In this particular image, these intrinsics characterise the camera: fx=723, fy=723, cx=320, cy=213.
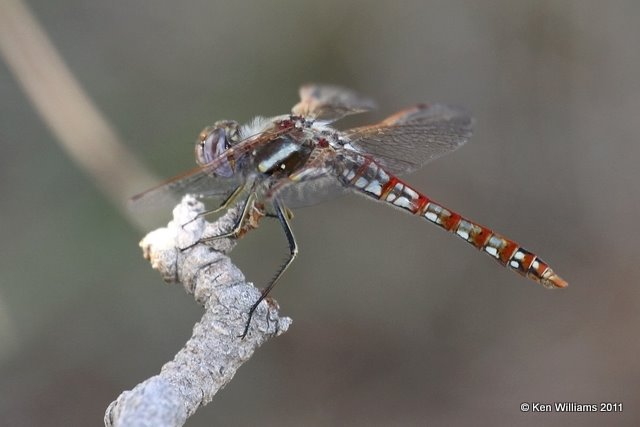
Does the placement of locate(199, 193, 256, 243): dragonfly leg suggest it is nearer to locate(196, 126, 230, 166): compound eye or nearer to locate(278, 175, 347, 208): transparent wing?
locate(278, 175, 347, 208): transparent wing

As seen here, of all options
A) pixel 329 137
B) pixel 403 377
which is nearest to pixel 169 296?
pixel 403 377

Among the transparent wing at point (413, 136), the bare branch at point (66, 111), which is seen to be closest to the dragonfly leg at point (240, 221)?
the transparent wing at point (413, 136)

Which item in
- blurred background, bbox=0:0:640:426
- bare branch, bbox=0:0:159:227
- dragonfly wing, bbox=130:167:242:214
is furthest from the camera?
blurred background, bbox=0:0:640:426

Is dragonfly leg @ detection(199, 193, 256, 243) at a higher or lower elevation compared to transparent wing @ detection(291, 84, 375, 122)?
lower

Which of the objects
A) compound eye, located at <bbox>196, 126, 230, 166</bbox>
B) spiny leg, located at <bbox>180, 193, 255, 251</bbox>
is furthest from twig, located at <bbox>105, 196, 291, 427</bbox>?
compound eye, located at <bbox>196, 126, 230, 166</bbox>

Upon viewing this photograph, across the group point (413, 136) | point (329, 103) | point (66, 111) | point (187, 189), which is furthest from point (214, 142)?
point (66, 111)

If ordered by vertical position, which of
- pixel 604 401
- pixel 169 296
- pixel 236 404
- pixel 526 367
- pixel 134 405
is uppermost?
pixel 169 296

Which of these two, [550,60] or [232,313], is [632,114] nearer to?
[550,60]
